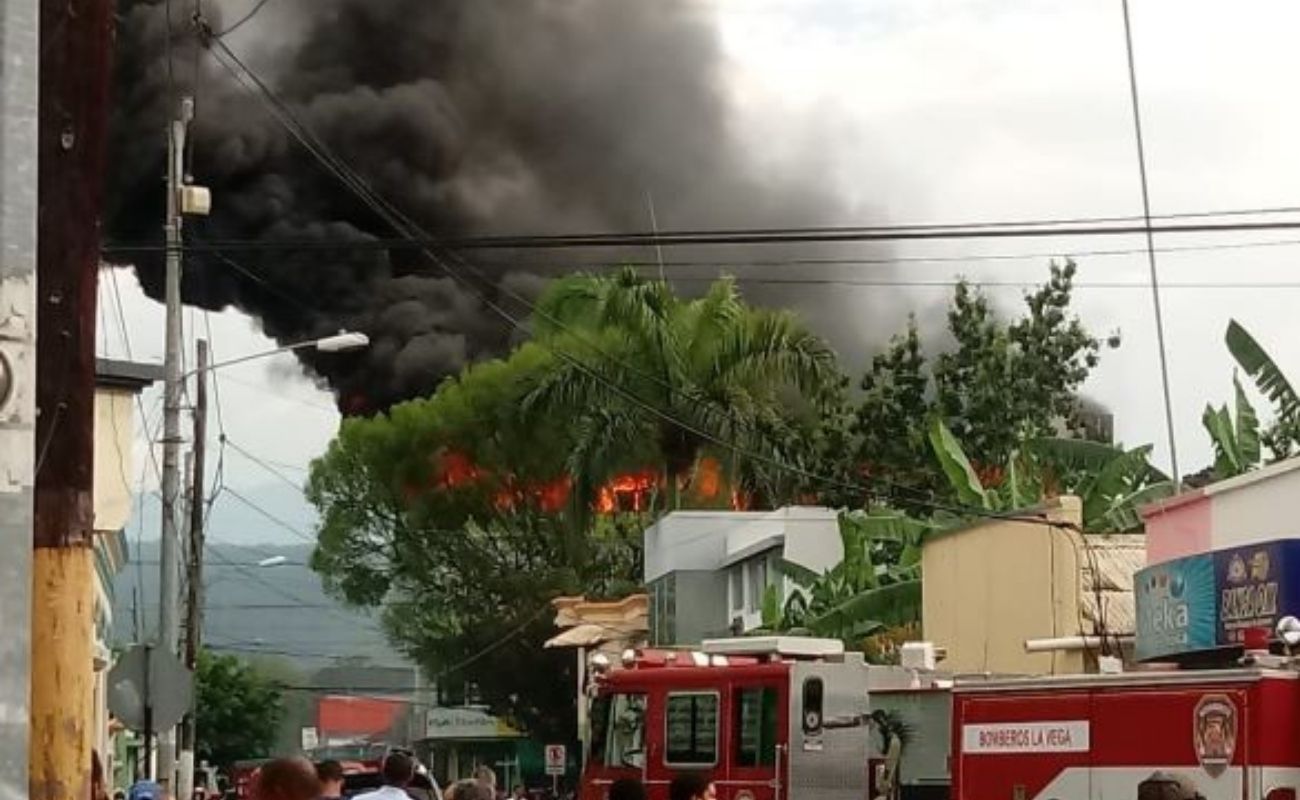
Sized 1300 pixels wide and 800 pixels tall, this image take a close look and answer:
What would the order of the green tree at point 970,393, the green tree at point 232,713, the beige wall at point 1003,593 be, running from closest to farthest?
the beige wall at point 1003,593 → the green tree at point 970,393 → the green tree at point 232,713

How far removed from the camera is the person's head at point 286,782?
6695 millimetres

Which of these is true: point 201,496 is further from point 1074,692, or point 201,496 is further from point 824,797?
point 1074,692

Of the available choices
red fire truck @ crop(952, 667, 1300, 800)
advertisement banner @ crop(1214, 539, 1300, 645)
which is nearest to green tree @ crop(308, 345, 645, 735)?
advertisement banner @ crop(1214, 539, 1300, 645)

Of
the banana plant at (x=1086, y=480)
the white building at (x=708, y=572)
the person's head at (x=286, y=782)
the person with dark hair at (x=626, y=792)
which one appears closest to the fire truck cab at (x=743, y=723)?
the person with dark hair at (x=626, y=792)

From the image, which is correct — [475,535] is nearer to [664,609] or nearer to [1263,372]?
[664,609]

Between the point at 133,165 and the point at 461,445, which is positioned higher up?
the point at 133,165

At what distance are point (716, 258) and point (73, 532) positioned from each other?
62.5m

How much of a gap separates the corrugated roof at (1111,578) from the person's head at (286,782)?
19.8 meters

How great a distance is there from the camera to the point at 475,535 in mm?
55469

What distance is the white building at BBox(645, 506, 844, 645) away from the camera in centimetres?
4216

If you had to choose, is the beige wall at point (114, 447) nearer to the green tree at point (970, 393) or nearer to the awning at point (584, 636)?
the awning at point (584, 636)

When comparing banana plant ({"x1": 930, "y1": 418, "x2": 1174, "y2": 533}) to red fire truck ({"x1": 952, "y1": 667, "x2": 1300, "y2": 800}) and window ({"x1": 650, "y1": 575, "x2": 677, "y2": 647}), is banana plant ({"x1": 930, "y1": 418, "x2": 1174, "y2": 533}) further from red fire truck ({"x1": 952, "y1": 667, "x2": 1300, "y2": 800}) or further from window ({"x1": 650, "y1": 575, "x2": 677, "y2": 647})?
red fire truck ({"x1": 952, "y1": 667, "x2": 1300, "y2": 800})

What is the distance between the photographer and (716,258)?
69.0m

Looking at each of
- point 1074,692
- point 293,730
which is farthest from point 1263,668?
point 293,730
